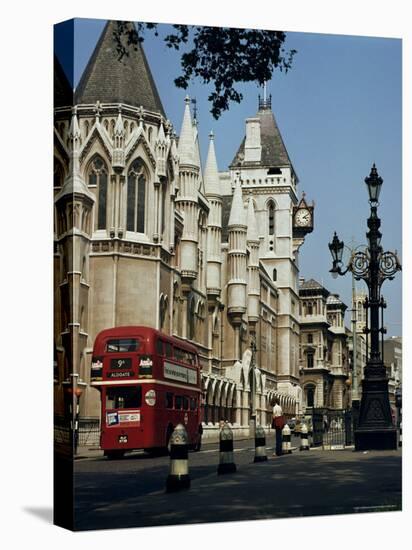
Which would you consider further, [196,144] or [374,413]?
[374,413]

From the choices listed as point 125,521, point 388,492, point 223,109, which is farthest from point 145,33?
point 388,492

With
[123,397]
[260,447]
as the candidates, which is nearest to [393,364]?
[260,447]

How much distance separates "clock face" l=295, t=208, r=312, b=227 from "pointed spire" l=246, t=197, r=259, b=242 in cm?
124

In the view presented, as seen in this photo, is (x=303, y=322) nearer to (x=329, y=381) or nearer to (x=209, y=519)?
(x=329, y=381)

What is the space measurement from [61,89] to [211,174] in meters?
3.84

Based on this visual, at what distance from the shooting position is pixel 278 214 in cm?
2227

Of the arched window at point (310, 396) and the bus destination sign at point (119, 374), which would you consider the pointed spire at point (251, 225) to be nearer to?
the arched window at point (310, 396)

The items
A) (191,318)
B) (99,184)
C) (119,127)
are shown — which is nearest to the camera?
(99,184)

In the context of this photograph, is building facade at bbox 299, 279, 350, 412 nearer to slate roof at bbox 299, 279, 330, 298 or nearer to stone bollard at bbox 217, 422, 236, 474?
slate roof at bbox 299, 279, 330, 298

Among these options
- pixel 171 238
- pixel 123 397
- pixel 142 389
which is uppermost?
pixel 171 238

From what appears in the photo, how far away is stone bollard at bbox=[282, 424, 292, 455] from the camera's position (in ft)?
65.4

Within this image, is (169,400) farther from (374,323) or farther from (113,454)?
(374,323)

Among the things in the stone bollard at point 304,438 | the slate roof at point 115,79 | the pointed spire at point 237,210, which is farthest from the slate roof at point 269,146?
the stone bollard at point 304,438

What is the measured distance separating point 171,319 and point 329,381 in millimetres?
4080
